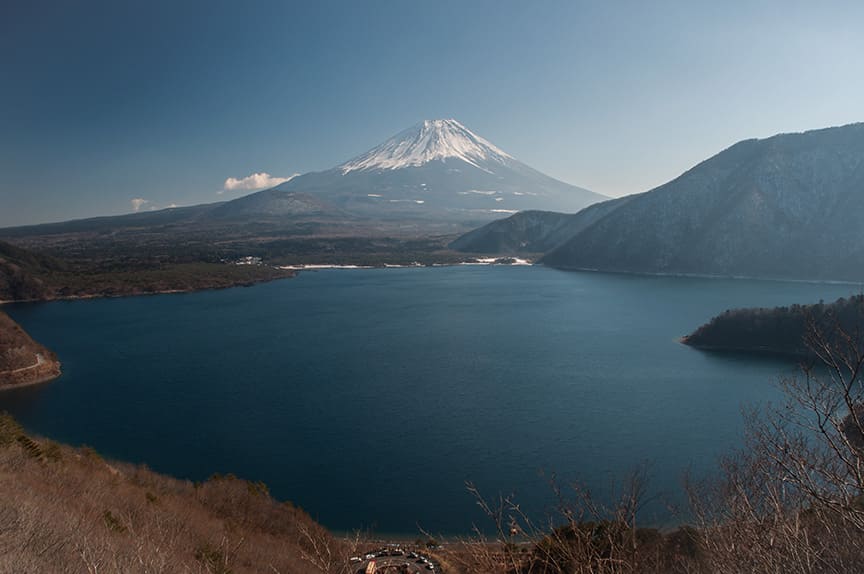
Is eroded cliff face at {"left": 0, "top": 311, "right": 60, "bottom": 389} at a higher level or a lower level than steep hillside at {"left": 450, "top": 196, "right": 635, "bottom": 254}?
lower

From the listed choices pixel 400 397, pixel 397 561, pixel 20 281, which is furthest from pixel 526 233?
pixel 397 561

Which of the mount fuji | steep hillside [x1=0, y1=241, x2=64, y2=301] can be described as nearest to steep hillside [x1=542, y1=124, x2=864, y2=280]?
steep hillside [x1=0, y1=241, x2=64, y2=301]

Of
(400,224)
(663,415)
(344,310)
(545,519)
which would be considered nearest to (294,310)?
(344,310)

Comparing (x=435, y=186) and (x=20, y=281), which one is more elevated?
(x=435, y=186)

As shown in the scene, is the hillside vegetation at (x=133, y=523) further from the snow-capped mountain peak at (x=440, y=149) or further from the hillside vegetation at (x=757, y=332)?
the snow-capped mountain peak at (x=440, y=149)

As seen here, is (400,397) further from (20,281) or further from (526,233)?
(526,233)

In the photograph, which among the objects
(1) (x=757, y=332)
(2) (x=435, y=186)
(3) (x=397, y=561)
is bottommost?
(3) (x=397, y=561)

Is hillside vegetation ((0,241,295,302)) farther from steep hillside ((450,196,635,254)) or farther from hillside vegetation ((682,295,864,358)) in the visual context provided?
hillside vegetation ((682,295,864,358))
